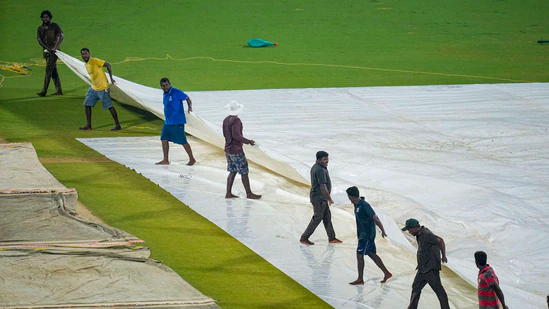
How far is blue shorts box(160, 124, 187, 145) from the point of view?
41.3 feet

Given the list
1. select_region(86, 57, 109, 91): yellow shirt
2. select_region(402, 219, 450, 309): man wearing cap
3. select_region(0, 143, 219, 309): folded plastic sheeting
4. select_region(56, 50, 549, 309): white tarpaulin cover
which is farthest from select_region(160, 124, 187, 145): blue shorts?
select_region(402, 219, 450, 309): man wearing cap

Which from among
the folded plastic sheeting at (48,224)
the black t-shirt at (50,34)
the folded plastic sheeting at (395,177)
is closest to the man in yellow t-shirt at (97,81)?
the folded plastic sheeting at (395,177)

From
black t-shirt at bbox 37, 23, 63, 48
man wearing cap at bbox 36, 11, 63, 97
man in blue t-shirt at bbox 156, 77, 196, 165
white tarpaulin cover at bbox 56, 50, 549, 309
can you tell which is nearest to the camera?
white tarpaulin cover at bbox 56, 50, 549, 309

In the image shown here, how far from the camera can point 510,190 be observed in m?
11.3

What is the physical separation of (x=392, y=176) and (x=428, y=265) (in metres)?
4.09

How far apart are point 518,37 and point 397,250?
1743cm

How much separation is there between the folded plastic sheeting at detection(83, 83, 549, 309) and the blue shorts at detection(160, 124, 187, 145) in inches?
Answer: 16.0

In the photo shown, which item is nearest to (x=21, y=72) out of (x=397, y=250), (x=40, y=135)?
(x=40, y=135)

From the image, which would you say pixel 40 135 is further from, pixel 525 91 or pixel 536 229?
pixel 525 91

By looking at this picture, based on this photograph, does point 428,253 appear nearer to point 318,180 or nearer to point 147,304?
point 318,180

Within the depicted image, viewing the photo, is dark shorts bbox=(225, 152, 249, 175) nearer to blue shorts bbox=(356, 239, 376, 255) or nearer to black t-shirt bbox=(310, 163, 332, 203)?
black t-shirt bbox=(310, 163, 332, 203)

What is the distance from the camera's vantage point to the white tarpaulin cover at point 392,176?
28.9ft

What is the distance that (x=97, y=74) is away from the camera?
46.1 feet

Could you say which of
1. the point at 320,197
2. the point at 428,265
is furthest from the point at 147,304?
the point at 320,197
